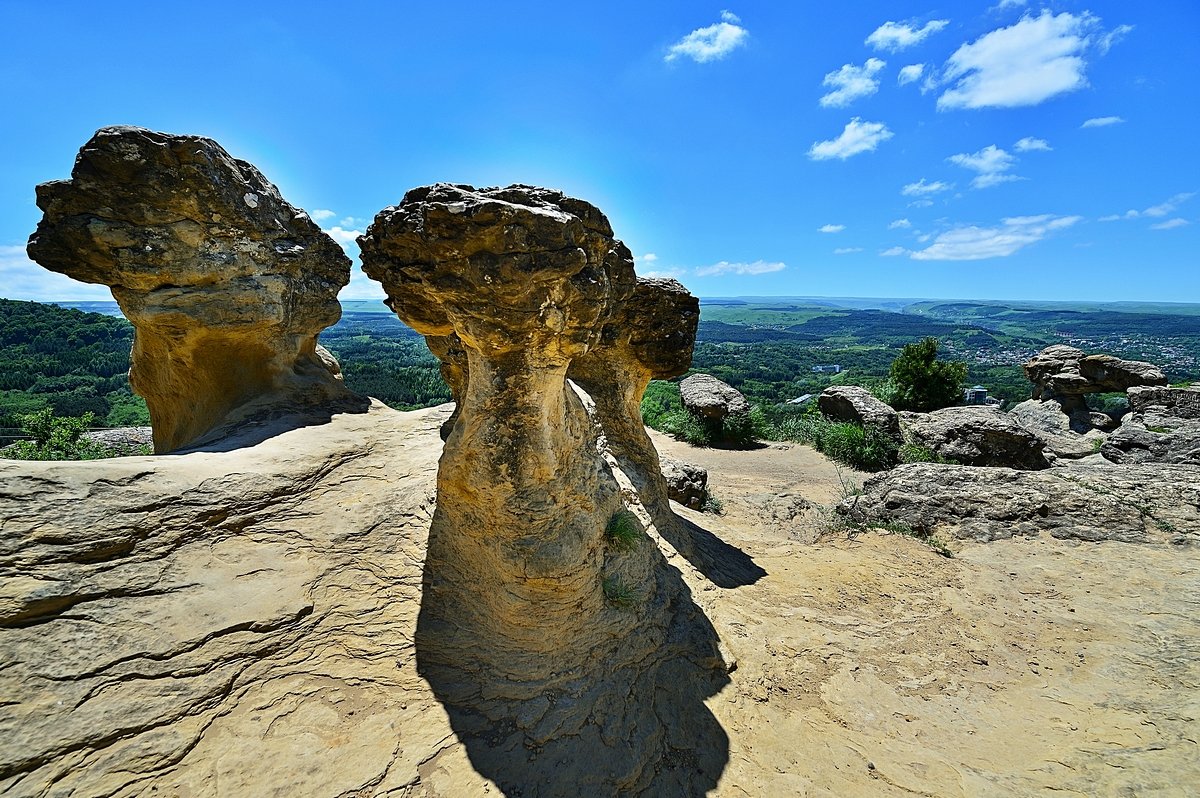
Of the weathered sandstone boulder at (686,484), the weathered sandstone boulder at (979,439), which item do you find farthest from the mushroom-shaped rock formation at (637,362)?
the weathered sandstone boulder at (979,439)

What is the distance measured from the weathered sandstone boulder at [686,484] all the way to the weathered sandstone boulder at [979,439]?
659 centimetres

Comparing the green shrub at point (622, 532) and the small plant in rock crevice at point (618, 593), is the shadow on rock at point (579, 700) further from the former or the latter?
the green shrub at point (622, 532)

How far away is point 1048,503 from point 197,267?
11904 millimetres

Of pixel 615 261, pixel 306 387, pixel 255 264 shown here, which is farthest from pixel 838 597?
pixel 255 264

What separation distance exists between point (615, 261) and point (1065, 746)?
5.29 m

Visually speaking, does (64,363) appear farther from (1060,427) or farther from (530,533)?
(1060,427)

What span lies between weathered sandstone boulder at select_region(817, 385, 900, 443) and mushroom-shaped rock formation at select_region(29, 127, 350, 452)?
43.4 feet

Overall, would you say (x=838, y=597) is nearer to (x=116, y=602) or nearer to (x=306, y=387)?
(x=116, y=602)

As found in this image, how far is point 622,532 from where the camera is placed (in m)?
5.08

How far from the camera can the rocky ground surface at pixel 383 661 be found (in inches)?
115

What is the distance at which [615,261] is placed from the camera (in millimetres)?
5066

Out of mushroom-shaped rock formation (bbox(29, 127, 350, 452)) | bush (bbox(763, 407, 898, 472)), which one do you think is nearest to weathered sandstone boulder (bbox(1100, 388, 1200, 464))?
bush (bbox(763, 407, 898, 472))

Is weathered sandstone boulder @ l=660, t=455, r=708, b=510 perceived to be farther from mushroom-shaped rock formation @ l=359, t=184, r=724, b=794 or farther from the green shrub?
mushroom-shaped rock formation @ l=359, t=184, r=724, b=794

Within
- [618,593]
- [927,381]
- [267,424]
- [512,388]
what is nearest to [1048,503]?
[618,593]
